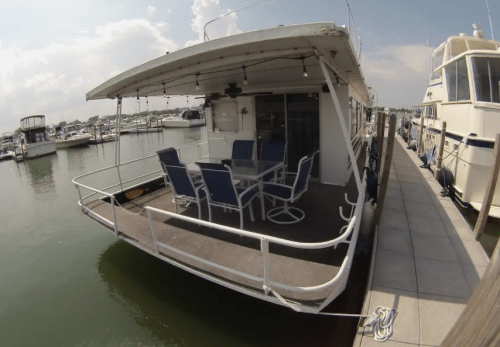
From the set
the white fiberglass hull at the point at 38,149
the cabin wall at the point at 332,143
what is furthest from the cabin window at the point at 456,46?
the white fiberglass hull at the point at 38,149

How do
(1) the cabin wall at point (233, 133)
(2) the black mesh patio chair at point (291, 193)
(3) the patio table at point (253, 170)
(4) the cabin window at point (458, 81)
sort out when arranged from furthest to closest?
(4) the cabin window at point (458, 81), (1) the cabin wall at point (233, 133), (3) the patio table at point (253, 170), (2) the black mesh patio chair at point (291, 193)

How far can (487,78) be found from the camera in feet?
21.1

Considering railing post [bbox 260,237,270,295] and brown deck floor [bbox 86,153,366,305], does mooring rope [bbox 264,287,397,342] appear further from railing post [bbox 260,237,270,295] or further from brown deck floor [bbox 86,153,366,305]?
brown deck floor [bbox 86,153,366,305]

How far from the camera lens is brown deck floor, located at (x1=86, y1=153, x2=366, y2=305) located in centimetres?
261

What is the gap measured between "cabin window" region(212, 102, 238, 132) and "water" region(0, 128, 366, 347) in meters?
3.69

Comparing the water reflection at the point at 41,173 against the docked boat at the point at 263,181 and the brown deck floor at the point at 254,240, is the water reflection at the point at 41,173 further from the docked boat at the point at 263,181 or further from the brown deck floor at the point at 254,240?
the brown deck floor at the point at 254,240

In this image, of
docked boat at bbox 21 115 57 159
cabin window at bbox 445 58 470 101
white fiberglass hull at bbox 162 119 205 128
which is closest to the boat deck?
cabin window at bbox 445 58 470 101

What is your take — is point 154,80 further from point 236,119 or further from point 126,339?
point 126,339

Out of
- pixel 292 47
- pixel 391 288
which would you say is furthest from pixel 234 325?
pixel 292 47

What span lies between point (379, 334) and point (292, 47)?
9.33ft

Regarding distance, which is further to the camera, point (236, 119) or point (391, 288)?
point (236, 119)

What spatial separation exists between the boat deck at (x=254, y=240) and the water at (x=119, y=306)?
0.71 metres

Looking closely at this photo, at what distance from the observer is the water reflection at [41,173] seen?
12.0 metres

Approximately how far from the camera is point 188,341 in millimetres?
3010
